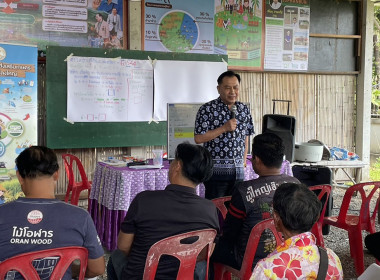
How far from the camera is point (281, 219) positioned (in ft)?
5.80

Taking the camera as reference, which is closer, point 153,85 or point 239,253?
point 239,253

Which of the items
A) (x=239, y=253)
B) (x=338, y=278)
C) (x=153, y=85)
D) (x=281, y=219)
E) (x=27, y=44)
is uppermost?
(x=27, y=44)

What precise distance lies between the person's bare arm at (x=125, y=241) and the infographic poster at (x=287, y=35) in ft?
17.5

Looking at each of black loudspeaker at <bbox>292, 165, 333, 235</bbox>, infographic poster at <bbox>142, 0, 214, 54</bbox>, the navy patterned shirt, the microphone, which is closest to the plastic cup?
the navy patterned shirt

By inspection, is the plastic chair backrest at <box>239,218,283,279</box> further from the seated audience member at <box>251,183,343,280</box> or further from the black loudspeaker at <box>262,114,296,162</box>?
the black loudspeaker at <box>262,114,296,162</box>

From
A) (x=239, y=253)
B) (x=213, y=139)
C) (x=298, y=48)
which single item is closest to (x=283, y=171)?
(x=213, y=139)

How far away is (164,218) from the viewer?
7.04 feet

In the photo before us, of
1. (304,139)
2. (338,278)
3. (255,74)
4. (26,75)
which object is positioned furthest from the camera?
(304,139)

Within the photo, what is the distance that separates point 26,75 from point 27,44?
0.45 m

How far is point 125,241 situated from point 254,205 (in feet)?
2.38

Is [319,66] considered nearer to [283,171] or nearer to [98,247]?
[283,171]

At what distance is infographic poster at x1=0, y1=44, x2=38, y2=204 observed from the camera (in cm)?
514

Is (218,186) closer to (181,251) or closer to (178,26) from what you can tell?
(181,251)

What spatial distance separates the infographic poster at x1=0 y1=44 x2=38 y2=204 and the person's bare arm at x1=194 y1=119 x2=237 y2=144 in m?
2.46
